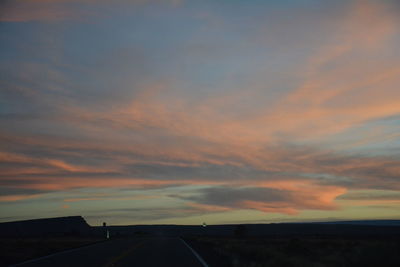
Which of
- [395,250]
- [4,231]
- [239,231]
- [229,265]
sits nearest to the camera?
[395,250]

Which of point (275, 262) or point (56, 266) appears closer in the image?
point (56, 266)

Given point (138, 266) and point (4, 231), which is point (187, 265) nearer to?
point (138, 266)


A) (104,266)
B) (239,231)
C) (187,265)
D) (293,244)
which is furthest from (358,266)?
(239,231)

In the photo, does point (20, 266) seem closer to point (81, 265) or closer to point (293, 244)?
point (81, 265)

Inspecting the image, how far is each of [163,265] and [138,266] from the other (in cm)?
124

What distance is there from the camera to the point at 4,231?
631ft

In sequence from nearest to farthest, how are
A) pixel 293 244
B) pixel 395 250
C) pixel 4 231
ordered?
pixel 395 250 < pixel 293 244 < pixel 4 231

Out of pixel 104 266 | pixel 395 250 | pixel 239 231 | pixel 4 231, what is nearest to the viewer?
pixel 395 250

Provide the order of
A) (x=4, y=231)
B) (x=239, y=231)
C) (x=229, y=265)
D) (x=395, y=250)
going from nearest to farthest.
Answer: (x=395, y=250) < (x=229, y=265) < (x=239, y=231) < (x=4, y=231)

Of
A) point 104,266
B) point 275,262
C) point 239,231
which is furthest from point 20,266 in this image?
point 239,231

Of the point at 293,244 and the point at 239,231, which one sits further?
the point at 239,231

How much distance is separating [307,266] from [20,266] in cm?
1230

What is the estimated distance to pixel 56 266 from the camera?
814 inches

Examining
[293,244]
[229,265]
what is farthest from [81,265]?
[293,244]
